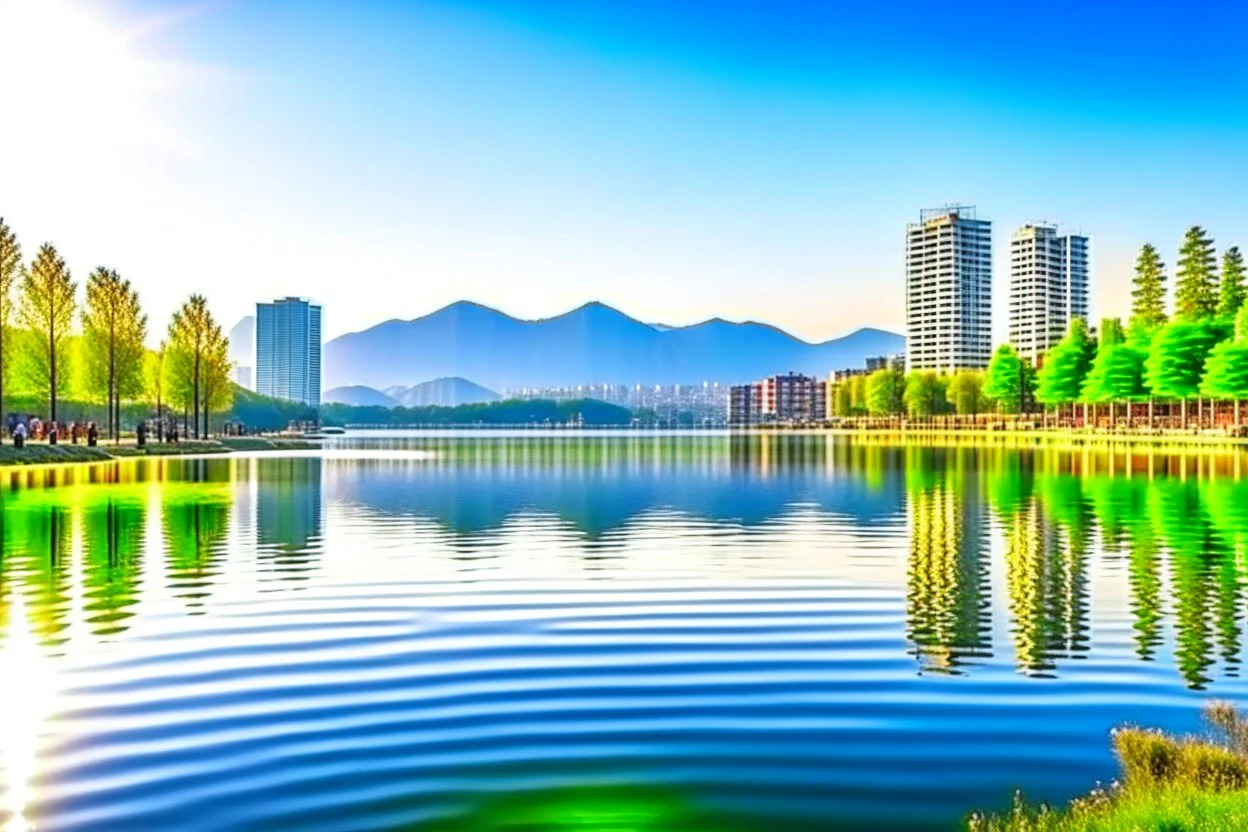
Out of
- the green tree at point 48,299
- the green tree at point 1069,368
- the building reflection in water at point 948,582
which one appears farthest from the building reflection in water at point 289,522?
the green tree at point 1069,368

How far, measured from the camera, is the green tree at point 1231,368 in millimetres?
102250

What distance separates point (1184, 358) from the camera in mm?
114812

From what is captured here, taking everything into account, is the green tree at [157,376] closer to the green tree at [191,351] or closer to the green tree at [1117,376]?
the green tree at [191,351]

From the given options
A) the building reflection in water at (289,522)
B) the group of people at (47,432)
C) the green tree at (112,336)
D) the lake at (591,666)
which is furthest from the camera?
the green tree at (112,336)

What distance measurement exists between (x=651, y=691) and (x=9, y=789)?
22.0 ft

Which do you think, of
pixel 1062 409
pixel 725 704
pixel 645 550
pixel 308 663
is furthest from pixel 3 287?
pixel 1062 409

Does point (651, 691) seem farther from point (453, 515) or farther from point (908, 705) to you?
point (453, 515)

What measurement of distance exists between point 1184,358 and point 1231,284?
1858 cm

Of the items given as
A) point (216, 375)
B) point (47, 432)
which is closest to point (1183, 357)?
point (216, 375)

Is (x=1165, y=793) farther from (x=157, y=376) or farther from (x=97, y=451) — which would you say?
(x=157, y=376)

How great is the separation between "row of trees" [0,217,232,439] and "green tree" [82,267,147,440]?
74 millimetres

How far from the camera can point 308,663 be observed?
15586 mm

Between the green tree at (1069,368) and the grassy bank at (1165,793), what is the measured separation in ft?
458

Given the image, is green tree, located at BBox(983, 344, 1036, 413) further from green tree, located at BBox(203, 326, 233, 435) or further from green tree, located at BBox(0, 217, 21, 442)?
green tree, located at BBox(0, 217, 21, 442)
